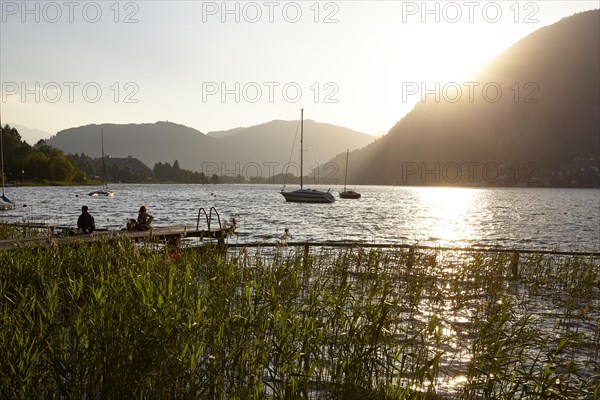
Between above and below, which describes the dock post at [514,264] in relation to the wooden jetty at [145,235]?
below

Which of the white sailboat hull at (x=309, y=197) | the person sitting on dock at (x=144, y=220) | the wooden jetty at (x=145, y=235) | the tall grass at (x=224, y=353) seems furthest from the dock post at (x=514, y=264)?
the white sailboat hull at (x=309, y=197)

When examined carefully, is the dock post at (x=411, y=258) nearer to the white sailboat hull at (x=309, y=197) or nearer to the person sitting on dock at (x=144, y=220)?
the person sitting on dock at (x=144, y=220)

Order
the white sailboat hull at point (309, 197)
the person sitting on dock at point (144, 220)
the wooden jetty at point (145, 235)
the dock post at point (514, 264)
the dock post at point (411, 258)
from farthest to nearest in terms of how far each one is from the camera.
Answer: the white sailboat hull at point (309, 197), the person sitting on dock at point (144, 220), the dock post at point (514, 264), the dock post at point (411, 258), the wooden jetty at point (145, 235)

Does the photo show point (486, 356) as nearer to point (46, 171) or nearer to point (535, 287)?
point (535, 287)

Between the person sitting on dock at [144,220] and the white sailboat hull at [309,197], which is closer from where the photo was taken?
the person sitting on dock at [144,220]

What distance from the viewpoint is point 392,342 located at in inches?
256

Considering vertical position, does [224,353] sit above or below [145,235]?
below

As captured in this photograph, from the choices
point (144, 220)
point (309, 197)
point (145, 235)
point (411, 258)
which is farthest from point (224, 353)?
point (309, 197)

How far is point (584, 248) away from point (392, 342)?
124 feet

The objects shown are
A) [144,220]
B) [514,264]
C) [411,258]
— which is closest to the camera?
[411,258]

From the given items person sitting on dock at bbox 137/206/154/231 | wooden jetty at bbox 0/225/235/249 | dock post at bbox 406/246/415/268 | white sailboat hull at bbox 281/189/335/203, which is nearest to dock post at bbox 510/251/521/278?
dock post at bbox 406/246/415/268

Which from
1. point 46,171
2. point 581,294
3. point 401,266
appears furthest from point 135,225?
point 46,171

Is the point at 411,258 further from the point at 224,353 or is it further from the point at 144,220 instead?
the point at 224,353

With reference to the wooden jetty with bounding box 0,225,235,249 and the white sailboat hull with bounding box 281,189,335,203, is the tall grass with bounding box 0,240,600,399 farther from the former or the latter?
the white sailboat hull with bounding box 281,189,335,203
